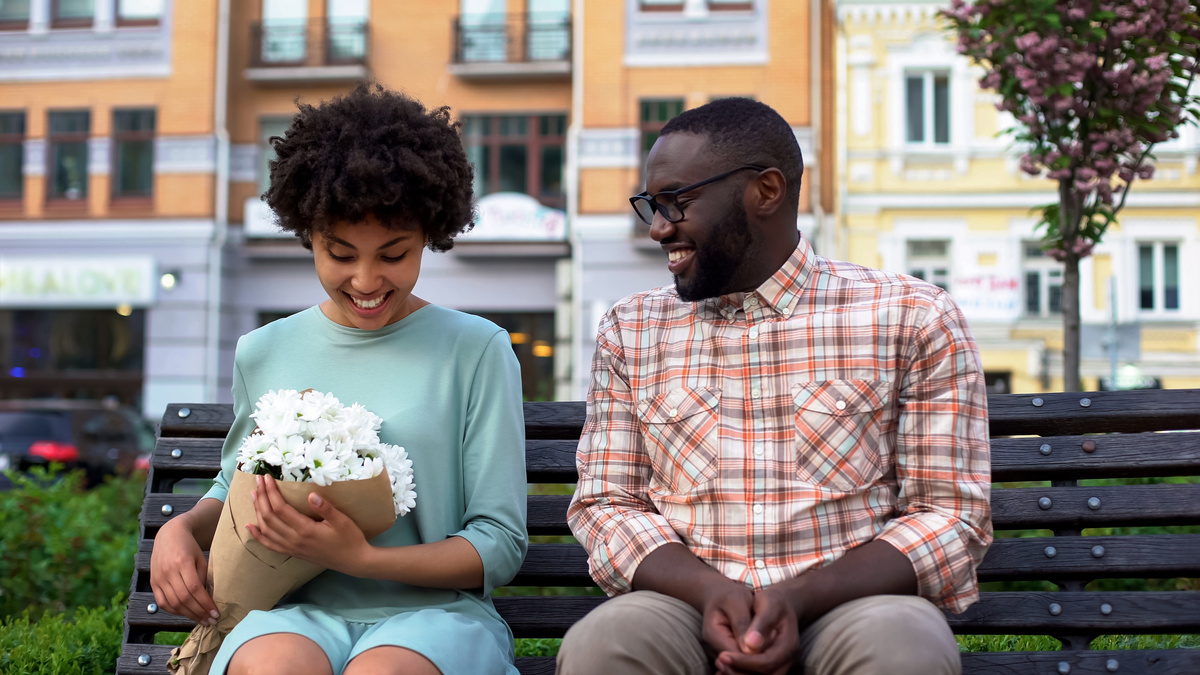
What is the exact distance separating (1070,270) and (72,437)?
37.0 feet

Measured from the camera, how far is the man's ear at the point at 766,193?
235 centimetres

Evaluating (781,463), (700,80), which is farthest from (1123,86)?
(700,80)

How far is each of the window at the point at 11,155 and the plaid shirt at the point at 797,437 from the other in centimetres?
2039

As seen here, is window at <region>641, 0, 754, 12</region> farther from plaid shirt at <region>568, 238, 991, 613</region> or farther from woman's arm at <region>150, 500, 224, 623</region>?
woman's arm at <region>150, 500, 224, 623</region>

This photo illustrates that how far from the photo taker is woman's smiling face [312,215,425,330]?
2.31 metres

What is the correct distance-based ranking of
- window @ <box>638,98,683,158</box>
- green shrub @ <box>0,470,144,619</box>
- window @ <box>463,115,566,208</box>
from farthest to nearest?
window @ <box>463,115,566,208</box> < window @ <box>638,98,683,158</box> < green shrub @ <box>0,470,144,619</box>

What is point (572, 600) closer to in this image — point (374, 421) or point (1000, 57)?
point (374, 421)

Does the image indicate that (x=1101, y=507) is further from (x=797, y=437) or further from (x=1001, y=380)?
(x=1001, y=380)

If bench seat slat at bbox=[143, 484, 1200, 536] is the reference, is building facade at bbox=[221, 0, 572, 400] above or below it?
above

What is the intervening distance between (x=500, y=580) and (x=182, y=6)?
1928cm

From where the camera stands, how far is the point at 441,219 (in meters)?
2.43

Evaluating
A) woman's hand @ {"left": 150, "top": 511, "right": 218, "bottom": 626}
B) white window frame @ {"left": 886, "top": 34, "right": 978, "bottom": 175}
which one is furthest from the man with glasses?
white window frame @ {"left": 886, "top": 34, "right": 978, "bottom": 175}

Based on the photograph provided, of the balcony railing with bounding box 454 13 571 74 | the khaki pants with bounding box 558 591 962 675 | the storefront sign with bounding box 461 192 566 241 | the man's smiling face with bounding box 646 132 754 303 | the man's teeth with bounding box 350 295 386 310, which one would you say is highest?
the balcony railing with bounding box 454 13 571 74

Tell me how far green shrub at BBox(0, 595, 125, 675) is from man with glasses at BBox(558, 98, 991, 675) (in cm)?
180
